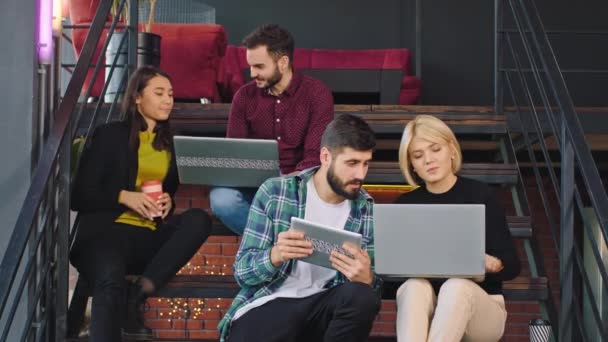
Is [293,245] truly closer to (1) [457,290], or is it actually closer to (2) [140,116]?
(1) [457,290]

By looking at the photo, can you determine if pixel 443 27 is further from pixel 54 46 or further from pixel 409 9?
pixel 54 46

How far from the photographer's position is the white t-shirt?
2.79 meters

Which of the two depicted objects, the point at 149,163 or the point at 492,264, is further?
the point at 149,163

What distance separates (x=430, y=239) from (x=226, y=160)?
0.84m

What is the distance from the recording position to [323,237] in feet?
8.45

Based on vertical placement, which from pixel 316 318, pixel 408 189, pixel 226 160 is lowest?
pixel 316 318

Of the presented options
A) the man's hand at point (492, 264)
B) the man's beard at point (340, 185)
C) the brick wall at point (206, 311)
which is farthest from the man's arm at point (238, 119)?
the brick wall at point (206, 311)

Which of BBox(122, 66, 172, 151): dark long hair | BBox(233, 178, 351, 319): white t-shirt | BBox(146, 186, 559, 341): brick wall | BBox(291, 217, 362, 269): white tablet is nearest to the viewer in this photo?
BBox(291, 217, 362, 269): white tablet

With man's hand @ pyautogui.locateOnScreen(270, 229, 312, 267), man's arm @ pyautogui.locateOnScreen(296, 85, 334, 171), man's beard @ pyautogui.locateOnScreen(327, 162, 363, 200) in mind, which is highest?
man's arm @ pyautogui.locateOnScreen(296, 85, 334, 171)

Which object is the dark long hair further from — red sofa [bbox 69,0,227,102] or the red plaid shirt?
red sofa [bbox 69,0,227,102]

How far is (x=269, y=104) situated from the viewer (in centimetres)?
366

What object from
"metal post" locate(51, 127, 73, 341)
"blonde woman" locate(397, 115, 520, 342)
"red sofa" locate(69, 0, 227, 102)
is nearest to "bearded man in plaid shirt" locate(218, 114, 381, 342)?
"blonde woman" locate(397, 115, 520, 342)

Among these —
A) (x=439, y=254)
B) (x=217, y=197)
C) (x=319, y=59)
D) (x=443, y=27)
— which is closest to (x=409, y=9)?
(x=443, y=27)

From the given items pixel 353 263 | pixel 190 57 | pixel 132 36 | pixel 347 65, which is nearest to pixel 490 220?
pixel 353 263
